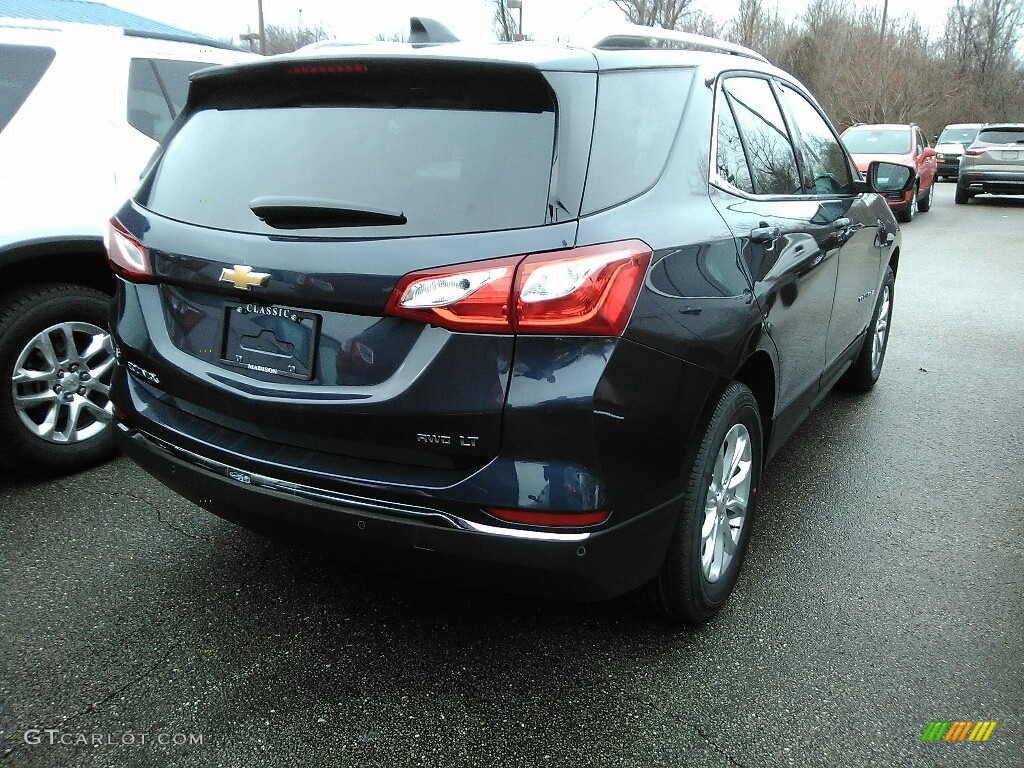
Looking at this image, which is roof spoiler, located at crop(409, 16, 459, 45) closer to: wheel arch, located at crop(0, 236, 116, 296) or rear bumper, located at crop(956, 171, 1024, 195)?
wheel arch, located at crop(0, 236, 116, 296)

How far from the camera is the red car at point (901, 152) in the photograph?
1573 cm

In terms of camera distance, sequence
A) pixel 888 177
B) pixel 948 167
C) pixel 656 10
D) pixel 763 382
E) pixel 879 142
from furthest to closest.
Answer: pixel 656 10 < pixel 948 167 < pixel 879 142 < pixel 888 177 < pixel 763 382

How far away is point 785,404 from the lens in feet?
10.6

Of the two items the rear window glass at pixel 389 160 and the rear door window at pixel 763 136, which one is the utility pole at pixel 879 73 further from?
the rear window glass at pixel 389 160

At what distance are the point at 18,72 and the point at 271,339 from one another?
237 cm

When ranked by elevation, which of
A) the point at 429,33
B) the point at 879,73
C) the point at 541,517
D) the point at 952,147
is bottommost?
the point at 952,147

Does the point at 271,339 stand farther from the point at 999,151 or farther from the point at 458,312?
the point at 999,151

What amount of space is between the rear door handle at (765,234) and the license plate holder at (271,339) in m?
1.40

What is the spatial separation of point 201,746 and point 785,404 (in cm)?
224

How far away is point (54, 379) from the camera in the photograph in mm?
3658

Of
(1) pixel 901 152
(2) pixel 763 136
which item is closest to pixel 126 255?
(2) pixel 763 136

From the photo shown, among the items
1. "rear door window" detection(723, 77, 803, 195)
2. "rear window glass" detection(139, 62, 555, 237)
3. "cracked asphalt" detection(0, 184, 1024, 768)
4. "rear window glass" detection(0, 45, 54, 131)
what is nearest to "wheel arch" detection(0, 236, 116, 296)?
"rear window glass" detection(0, 45, 54, 131)

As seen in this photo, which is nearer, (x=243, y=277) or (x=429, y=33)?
(x=243, y=277)

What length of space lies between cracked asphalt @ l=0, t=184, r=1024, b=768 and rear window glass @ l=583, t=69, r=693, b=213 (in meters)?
1.36
